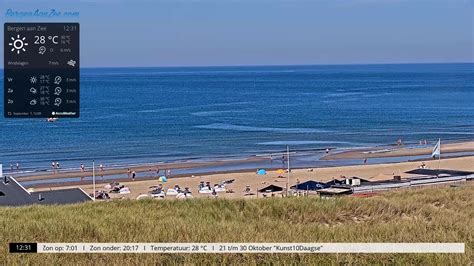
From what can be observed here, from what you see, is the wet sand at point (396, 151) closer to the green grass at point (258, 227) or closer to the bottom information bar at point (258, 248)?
the green grass at point (258, 227)

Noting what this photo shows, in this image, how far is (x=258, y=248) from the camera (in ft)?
14.0

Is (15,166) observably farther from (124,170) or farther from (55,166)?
(124,170)

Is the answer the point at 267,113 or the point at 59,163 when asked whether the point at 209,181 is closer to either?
the point at 59,163

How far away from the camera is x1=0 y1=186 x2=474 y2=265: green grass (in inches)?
169

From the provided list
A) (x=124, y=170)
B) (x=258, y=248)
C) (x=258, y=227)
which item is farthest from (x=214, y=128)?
(x=258, y=248)

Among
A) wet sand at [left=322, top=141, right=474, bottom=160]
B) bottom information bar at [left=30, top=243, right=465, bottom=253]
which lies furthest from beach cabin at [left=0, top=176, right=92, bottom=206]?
wet sand at [left=322, top=141, right=474, bottom=160]

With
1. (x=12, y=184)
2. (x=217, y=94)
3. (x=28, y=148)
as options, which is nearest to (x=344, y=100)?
(x=217, y=94)

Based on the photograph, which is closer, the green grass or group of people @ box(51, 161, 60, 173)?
the green grass

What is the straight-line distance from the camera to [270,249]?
13.9 feet

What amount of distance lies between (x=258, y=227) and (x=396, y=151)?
32248mm
